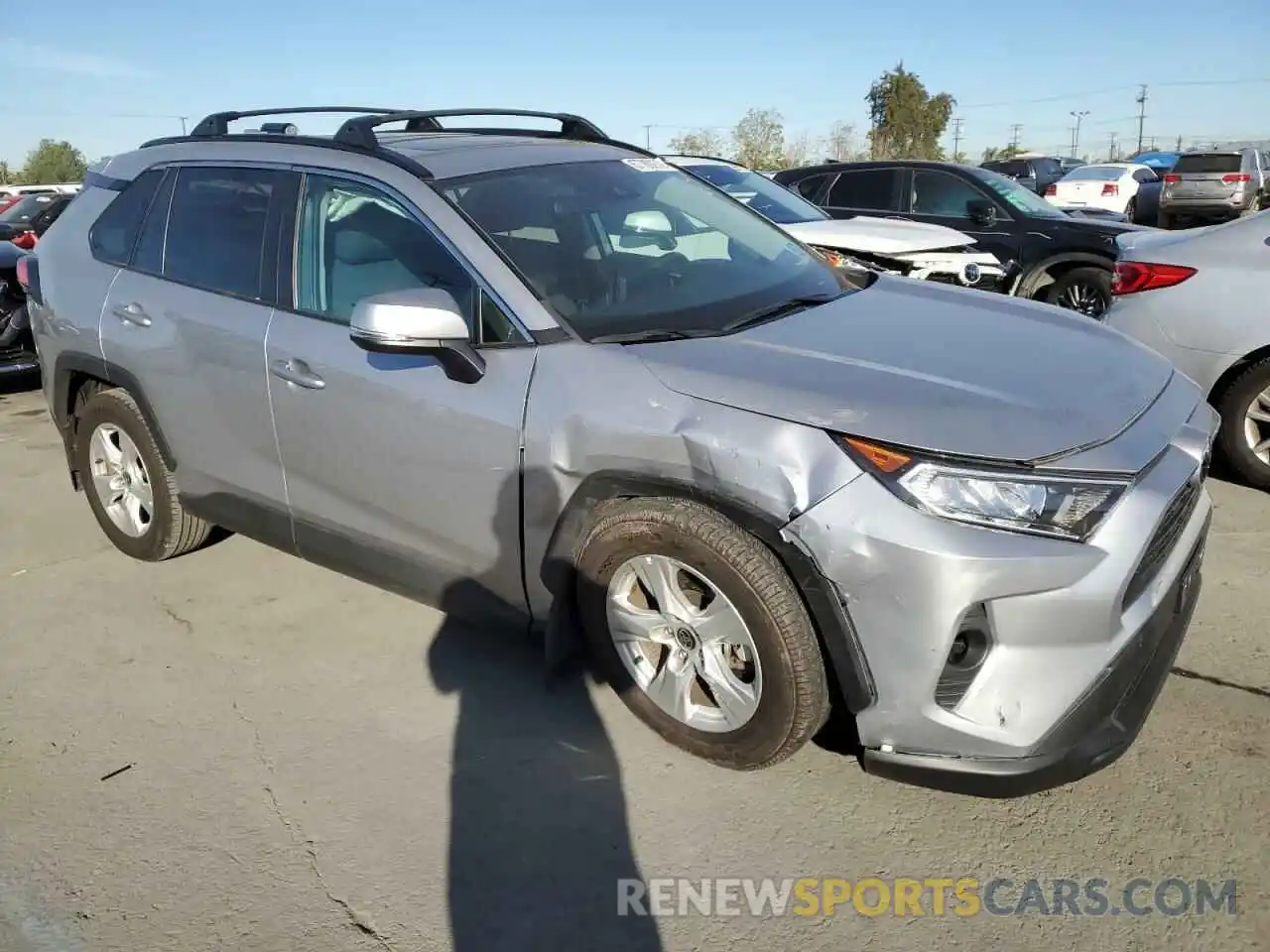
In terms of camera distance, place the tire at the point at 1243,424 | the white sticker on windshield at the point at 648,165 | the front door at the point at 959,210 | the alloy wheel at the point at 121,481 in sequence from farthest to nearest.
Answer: the front door at the point at 959,210
the tire at the point at 1243,424
the alloy wheel at the point at 121,481
the white sticker on windshield at the point at 648,165

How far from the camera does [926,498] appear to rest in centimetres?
234

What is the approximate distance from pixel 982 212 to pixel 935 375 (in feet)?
24.0

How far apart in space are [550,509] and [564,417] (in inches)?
10.7

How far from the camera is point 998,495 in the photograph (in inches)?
92.1

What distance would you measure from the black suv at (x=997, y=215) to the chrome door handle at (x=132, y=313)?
7.01 m

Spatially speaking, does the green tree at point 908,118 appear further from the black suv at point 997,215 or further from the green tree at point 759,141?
the black suv at point 997,215

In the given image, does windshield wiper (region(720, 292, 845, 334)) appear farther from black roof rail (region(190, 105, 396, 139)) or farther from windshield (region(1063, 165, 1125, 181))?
windshield (region(1063, 165, 1125, 181))

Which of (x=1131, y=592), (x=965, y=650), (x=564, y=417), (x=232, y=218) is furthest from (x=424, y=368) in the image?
(x=1131, y=592)

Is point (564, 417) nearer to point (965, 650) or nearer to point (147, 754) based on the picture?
point (965, 650)

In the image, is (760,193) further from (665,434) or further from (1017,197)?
(665,434)

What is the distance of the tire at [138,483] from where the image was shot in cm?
417

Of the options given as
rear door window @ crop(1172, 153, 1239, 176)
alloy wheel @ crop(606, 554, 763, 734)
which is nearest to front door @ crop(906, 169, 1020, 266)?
alloy wheel @ crop(606, 554, 763, 734)

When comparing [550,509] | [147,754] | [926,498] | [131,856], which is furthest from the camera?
[147,754]

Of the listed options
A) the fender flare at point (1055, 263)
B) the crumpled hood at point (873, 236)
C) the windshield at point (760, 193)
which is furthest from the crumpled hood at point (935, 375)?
the fender flare at point (1055, 263)
